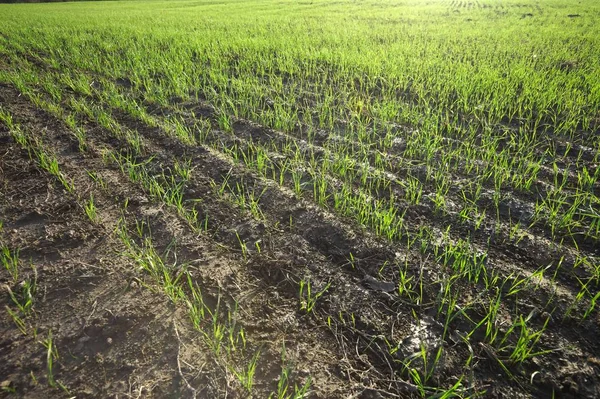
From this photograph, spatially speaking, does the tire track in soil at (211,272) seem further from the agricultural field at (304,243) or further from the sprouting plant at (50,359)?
the sprouting plant at (50,359)

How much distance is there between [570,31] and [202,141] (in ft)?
36.7

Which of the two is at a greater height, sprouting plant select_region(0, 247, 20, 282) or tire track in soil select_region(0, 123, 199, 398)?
sprouting plant select_region(0, 247, 20, 282)

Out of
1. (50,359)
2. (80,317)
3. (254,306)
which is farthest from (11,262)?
(254,306)

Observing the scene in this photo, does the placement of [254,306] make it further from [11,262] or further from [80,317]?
[11,262]

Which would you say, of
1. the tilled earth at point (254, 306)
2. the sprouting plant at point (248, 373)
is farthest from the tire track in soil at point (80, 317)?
the sprouting plant at point (248, 373)

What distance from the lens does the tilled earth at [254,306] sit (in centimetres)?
139

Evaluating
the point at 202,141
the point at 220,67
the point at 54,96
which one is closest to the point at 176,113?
the point at 202,141

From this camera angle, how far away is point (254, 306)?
173 centimetres

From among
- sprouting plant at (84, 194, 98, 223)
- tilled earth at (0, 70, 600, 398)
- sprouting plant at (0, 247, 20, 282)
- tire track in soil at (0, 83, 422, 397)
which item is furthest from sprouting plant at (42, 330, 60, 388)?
sprouting plant at (84, 194, 98, 223)

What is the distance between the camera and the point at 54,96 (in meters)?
4.62

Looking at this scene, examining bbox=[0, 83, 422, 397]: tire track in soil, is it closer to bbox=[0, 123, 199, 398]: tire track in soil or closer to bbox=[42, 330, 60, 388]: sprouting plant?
bbox=[0, 123, 199, 398]: tire track in soil

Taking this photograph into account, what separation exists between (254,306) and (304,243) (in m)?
0.56

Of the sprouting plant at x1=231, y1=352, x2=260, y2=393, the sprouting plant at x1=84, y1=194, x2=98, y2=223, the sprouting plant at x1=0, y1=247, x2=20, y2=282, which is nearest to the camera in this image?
the sprouting plant at x1=231, y1=352, x2=260, y2=393

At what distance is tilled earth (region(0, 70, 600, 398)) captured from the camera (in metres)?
1.39
